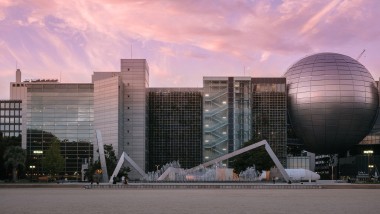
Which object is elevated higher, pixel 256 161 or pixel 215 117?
pixel 215 117

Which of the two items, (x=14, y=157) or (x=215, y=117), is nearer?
(x=14, y=157)

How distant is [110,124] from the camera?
12075 cm

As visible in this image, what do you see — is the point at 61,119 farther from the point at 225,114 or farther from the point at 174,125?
the point at 225,114

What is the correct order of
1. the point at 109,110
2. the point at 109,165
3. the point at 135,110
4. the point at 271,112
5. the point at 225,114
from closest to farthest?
1. the point at 109,165
2. the point at 109,110
3. the point at 135,110
4. the point at 225,114
5. the point at 271,112

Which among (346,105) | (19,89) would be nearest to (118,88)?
(346,105)

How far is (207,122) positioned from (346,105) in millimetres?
28363

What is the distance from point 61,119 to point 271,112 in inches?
1750

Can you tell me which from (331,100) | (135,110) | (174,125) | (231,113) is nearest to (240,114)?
(231,113)

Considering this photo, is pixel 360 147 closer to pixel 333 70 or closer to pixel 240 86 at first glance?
pixel 333 70

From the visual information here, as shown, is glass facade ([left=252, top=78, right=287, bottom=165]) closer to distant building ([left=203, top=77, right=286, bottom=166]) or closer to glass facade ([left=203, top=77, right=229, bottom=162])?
distant building ([left=203, top=77, right=286, bottom=166])

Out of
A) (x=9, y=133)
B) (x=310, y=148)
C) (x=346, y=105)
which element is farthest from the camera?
(x=9, y=133)

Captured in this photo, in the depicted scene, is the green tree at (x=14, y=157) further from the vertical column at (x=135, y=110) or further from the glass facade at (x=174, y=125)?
the glass facade at (x=174, y=125)

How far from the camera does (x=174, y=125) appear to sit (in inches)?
5113

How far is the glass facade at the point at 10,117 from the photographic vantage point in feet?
625
